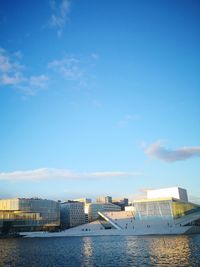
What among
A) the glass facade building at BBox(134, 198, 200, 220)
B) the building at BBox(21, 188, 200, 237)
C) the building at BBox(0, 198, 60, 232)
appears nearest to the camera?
the building at BBox(21, 188, 200, 237)

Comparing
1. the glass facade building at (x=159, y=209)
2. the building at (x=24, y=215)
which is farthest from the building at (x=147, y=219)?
the building at (x=24, y=215)

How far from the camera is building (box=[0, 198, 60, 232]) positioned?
17189cm

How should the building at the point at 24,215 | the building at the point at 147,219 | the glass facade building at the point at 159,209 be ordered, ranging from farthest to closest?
the building at the point at 24,215 → the glass facade building at the point at 159,209 → the building at the point at 147,219

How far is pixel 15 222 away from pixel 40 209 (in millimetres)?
15606

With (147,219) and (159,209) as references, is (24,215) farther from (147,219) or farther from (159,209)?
(159,209)

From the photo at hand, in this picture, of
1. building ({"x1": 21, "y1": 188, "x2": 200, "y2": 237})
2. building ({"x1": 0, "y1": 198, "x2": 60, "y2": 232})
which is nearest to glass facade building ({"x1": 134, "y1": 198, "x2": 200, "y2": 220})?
building ({"x1": 21, "y1": 188, "x2": 200, "y2": 237})

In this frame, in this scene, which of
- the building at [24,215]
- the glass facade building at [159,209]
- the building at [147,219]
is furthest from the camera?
the building at [24,215]

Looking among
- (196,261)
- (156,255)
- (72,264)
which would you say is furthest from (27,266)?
(196,261)

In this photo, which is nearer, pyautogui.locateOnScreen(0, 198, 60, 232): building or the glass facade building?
the glass facade building

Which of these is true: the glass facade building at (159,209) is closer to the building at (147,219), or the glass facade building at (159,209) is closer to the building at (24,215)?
the building at (147,219)

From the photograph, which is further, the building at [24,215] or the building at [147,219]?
the building at [24,215]

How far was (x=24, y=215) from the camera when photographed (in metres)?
176

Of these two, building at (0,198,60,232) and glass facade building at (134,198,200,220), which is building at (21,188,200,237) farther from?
building at (0,198,60,232)

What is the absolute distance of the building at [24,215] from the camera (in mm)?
171887
